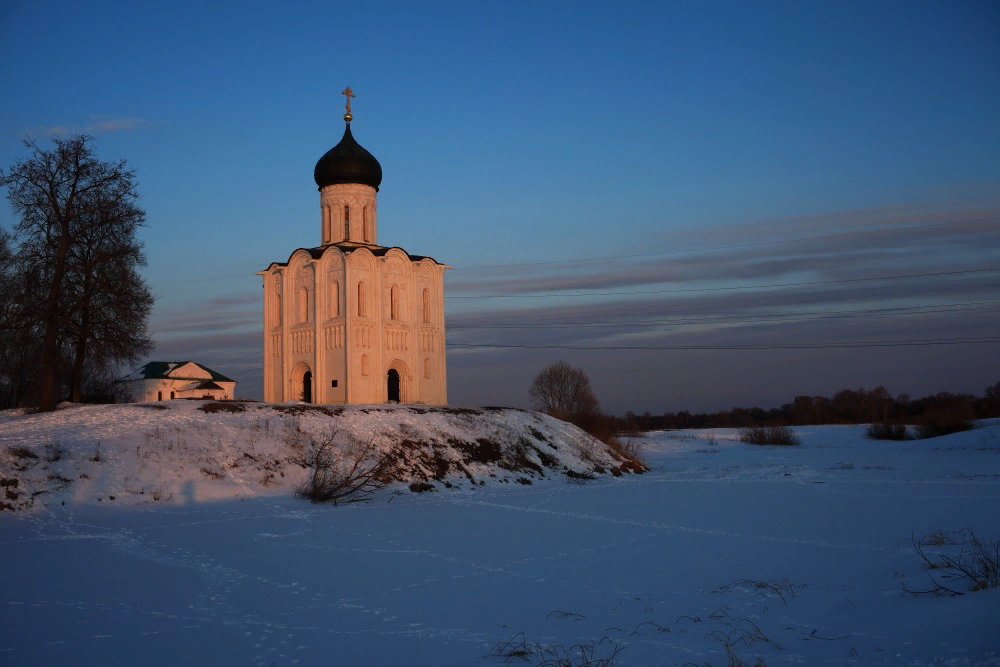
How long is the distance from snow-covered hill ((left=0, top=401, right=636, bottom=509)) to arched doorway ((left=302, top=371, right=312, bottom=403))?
27.5 feet

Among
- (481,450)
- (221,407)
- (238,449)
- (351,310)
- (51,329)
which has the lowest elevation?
(481,450)

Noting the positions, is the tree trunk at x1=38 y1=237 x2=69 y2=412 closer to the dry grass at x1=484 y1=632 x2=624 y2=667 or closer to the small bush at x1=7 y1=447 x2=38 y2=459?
the small bush at x1=7 y1=447 x2=38 y2=459

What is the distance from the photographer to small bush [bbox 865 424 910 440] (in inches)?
1832

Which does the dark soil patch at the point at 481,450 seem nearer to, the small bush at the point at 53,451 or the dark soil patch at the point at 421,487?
the dark soil patch at the point at 421,487

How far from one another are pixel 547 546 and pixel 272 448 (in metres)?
10.5

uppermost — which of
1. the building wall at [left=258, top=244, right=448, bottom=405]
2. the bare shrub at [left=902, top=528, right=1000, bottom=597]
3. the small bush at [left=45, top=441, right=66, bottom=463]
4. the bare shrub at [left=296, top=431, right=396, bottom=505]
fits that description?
the building wall at [left=258, top=244, right=448, bottom=405]

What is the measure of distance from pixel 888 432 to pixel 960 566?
137ft

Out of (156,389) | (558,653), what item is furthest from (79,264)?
(156,389)

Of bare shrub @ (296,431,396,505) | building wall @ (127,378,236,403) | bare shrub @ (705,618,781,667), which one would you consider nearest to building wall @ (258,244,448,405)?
bare shrub @ (296,431,396,505)

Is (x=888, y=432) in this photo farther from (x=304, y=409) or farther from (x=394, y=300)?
(x=304, y=409)

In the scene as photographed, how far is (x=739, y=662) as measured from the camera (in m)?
6.31

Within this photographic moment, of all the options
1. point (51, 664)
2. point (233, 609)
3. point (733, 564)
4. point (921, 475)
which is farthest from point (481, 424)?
point (51, 664)

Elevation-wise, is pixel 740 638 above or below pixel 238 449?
below

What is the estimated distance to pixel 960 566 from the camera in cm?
882
